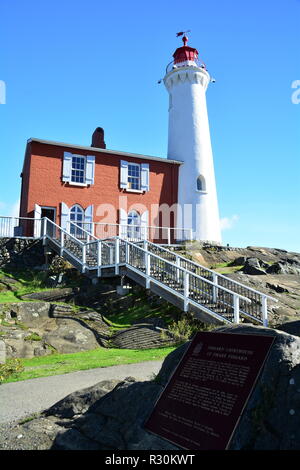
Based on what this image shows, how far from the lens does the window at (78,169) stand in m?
24.2

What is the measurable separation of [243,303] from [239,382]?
8744 mm

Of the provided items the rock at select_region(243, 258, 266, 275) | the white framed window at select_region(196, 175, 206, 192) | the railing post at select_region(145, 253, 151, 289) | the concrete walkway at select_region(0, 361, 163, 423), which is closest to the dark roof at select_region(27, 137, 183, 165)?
the white framed window at select_region(196, 175, 206, 192)

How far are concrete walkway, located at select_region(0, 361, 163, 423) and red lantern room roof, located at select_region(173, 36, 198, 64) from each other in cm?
2631

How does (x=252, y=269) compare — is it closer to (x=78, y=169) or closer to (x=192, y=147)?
(x=192, y=147)

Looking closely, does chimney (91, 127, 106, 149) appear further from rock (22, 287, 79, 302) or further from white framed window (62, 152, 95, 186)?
rock (22, 287, 79, 302)

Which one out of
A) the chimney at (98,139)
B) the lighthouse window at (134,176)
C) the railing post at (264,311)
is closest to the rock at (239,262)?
the lighthouse window at (134,176)

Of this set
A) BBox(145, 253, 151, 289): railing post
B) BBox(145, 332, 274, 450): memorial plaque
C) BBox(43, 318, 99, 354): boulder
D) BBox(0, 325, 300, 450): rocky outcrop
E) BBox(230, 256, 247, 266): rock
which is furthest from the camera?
BBox(230, 256, 247, 266): rock

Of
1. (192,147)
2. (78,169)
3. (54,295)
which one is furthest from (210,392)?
(192,147)

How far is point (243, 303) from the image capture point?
40.8 ft

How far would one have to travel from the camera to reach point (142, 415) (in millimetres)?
4543

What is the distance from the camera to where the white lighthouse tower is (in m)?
27.0

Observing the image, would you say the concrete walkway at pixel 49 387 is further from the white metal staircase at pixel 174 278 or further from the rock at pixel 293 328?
the white metal staircase at pixel 174 278

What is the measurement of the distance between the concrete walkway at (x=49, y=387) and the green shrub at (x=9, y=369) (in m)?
0.69

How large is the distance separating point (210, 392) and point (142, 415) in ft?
3.21
